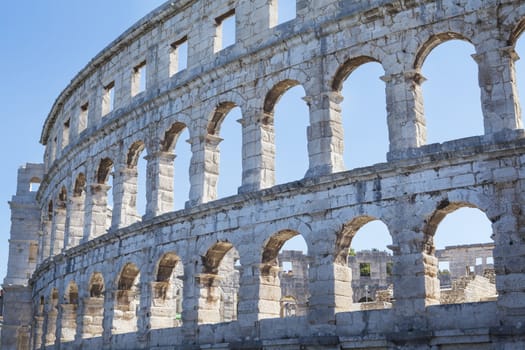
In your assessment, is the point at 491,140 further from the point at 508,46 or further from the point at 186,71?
the point at 186,71

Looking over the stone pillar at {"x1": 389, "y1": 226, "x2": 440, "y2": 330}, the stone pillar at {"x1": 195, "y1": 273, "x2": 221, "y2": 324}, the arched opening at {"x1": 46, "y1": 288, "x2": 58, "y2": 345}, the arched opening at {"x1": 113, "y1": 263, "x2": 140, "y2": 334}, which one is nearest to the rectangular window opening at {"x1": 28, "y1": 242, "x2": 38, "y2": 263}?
the arched opening at {"x1": 46, "y1": 288, "x2": 58, "y2": 345}

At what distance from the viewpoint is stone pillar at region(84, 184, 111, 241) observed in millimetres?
22672

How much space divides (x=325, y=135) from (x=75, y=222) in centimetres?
1139

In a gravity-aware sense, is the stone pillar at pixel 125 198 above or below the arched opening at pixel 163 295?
above

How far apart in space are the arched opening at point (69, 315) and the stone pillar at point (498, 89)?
46.0 feet

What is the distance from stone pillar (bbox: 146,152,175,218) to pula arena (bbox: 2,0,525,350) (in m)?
0.05

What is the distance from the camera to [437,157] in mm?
13766

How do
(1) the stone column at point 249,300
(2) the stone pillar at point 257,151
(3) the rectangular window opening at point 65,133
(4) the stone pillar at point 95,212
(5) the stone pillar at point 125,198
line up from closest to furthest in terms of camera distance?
(1) the stone column at point 249,300 < (2) the stone pillar at point 257,151 < (5) the stone pillar at point 125,198 < (4) the stone pillar at point 95,212 < (3) the rectangular window opening at point 65,133

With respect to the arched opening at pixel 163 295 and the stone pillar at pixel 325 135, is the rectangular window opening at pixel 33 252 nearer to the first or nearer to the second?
the arched opening at pixel 163 295

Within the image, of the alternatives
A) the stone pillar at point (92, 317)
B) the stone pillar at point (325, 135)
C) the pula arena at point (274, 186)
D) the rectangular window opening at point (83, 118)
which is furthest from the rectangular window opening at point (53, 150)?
the stone pillar at point (325, 135)

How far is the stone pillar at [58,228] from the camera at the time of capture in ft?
86.1

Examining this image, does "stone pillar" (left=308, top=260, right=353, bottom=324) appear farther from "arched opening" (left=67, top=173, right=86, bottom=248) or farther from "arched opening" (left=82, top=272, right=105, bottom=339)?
"arched opening" (left=67, top=173, right=86, bottom=248)

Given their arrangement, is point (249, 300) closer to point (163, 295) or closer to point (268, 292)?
point (268, 292)

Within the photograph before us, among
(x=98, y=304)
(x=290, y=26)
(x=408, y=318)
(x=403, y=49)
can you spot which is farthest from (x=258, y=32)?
(x=98, y=304)
